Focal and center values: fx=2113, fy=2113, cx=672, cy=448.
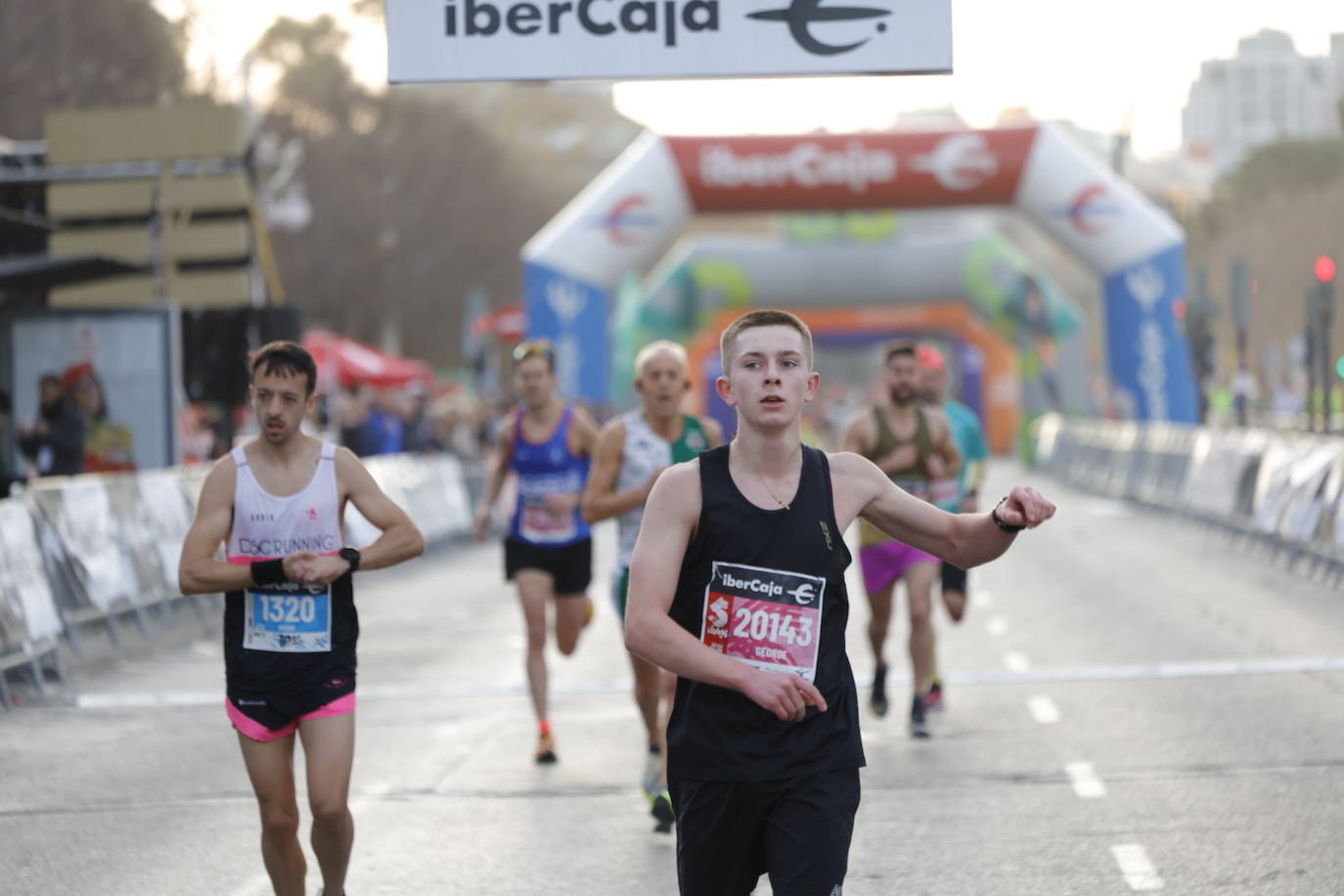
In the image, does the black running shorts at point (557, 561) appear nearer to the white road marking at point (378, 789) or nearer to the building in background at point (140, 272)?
the white road marking at point (378, 789)

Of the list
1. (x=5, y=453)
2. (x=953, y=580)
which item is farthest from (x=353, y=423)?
(x=953, y=580)

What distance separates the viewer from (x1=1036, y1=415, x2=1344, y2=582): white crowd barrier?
17.8 metres

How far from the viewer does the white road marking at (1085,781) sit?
27.6ft

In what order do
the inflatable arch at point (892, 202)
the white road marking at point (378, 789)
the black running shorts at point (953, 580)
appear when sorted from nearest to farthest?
1. the white road marking at point (378, 789)
2. the black running shorts at point (953, 580)
3. the inflatable arch at point (892, 202)

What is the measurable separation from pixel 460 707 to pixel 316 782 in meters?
5.77

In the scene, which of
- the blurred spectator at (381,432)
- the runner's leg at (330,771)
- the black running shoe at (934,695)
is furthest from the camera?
the blurred spectator at (381,432)

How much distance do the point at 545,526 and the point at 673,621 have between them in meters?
5.24

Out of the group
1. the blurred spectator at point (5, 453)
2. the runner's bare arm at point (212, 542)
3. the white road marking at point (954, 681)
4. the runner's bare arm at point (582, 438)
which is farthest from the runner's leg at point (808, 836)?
the blurred spectator at point (5, 453)

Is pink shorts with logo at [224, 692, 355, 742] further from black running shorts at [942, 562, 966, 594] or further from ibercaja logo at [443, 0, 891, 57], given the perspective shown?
black running shorts at [942, 562, 966, 594]

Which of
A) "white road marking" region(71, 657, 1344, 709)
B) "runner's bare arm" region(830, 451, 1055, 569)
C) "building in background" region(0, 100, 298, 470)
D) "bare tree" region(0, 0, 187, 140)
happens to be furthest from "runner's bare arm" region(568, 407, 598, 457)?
"bare tree" region(0, 0, 187, 140)

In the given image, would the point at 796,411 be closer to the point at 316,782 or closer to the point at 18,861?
the point at 316,782

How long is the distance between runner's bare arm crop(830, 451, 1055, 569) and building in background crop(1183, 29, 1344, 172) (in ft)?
179

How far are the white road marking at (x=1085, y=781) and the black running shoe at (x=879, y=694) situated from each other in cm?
141

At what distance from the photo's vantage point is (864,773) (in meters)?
8.98
